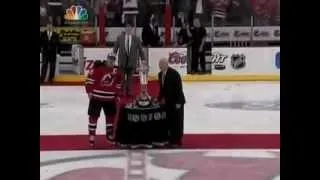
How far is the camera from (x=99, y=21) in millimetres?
15570

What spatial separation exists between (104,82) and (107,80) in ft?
0.15

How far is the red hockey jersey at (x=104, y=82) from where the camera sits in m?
6.83

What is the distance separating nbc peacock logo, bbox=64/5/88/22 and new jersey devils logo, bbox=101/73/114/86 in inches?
354

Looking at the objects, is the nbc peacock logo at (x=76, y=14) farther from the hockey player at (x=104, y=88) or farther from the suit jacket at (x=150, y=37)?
the hockey player at (x=104, y=88)

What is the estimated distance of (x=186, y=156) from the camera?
6.62 m

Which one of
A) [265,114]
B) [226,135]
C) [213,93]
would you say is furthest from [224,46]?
[226,135]

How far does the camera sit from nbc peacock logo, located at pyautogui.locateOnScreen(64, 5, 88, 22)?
15602mm

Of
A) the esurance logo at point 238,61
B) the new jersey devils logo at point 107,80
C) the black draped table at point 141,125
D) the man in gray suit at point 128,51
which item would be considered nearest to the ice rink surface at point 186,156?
the black draped table at point 141,125

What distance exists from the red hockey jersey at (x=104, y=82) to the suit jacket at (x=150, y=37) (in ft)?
26.1

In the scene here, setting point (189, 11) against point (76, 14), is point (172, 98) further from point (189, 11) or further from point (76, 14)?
→ point (76, 14)

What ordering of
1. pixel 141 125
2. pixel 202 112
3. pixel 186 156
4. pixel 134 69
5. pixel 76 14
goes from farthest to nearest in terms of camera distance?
1. pixel 76 14
2. pixel 134 69
3. pixel 202 112
4. pixel 141 125
5. pixel 186 156

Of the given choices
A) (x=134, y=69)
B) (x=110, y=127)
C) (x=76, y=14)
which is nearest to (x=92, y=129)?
(x=110, y=127)
